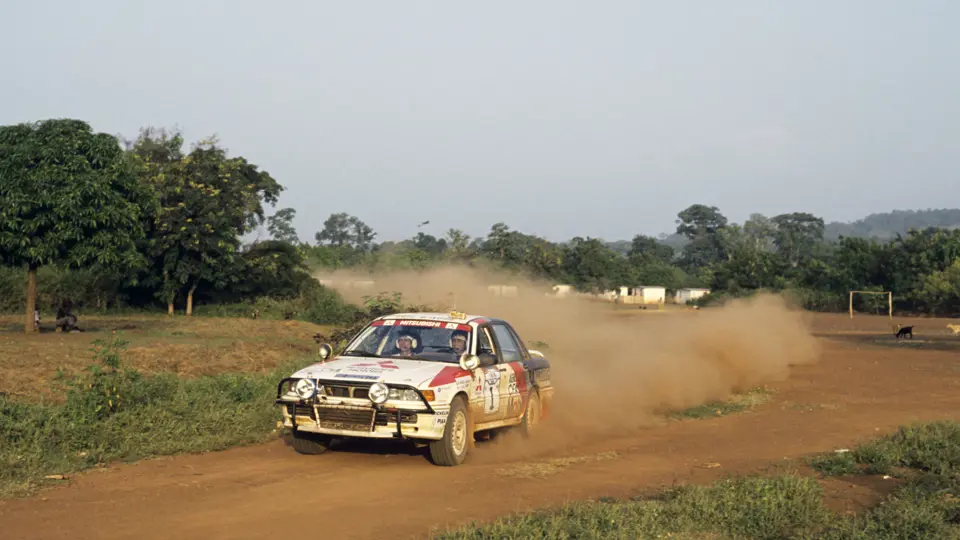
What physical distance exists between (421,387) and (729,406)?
9.37 meters

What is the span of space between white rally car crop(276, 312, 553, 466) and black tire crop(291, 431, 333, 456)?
0.04 ft

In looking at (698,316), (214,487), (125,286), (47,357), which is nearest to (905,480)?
(214,487)

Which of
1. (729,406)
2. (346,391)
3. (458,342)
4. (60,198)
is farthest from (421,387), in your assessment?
(60,198)

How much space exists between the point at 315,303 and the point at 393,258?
21894 millimetres

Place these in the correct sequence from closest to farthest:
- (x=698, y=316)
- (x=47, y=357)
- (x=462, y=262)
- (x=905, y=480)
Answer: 1. (x=905, y=480)
2. (x=47, y=357)
3. (x=698, y=316)
4. (x=462, y=262)

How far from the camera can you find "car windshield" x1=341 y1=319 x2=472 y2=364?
1145cm

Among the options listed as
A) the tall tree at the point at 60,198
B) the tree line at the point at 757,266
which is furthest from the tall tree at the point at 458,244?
the tall tree at the point at 60,198

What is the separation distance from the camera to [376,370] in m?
10.4

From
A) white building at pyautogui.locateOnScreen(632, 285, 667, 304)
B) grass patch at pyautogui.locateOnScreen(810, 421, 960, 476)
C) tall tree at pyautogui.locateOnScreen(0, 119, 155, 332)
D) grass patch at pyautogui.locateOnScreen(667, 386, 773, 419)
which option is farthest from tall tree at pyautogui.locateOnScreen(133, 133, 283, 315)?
white building at pyautogui.locateOnScreen(632, 285, 667, 304)

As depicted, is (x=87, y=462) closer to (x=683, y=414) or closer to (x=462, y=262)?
(x=683, y=414)

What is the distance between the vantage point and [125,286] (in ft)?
130

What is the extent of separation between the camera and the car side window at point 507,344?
479 inches

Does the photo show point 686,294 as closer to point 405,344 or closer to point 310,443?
point 405,344

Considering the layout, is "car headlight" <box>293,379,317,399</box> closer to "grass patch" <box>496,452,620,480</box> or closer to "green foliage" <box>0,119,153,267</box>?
"grass patch" <box>496,452,620,480</box>
